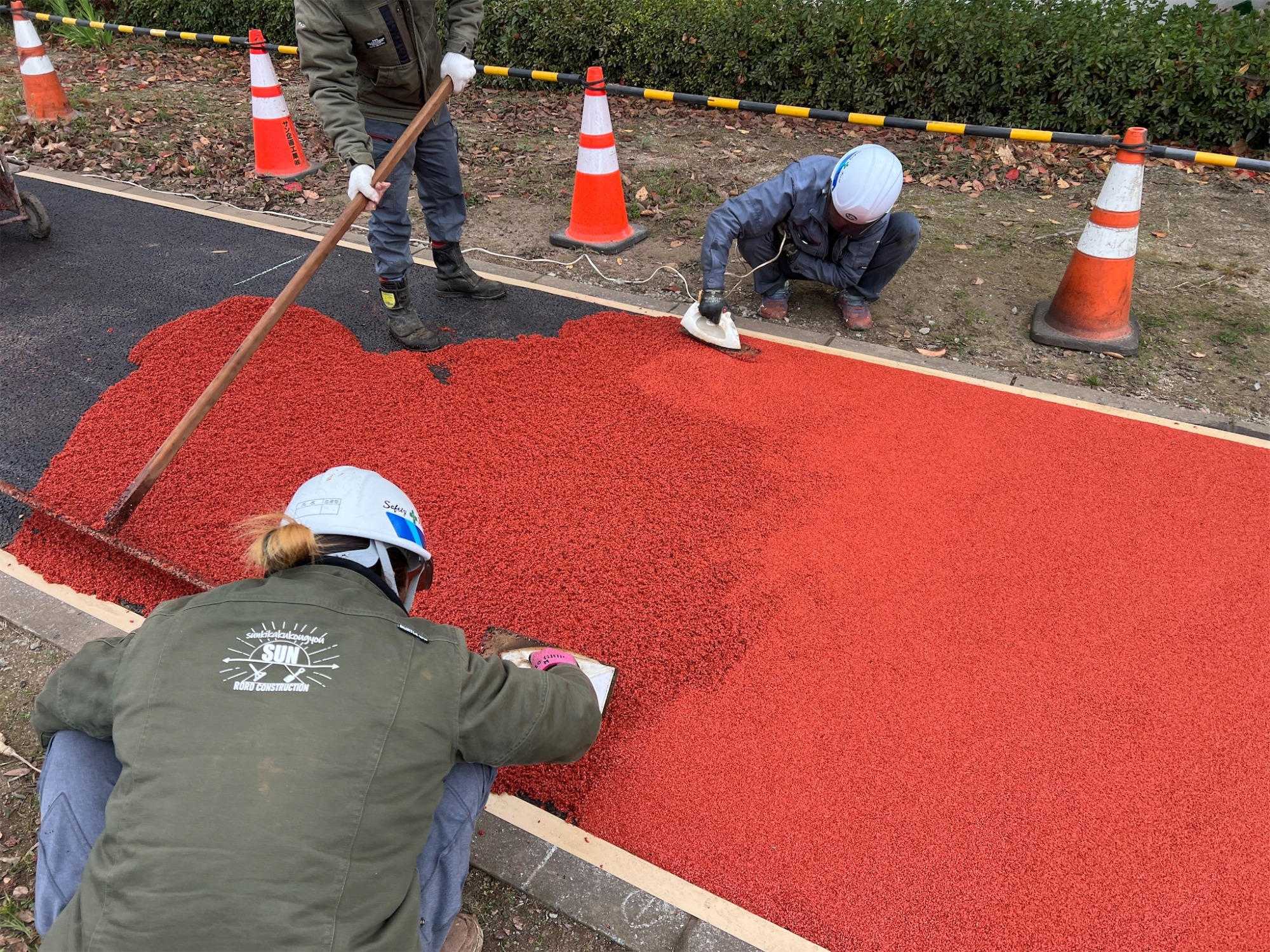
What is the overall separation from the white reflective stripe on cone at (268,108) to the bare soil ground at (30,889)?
5.11 m

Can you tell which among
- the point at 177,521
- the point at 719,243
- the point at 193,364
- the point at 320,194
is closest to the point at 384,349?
the point at 193,364

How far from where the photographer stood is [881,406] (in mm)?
3771

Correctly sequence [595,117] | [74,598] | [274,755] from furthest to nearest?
[595,117] < [74,598] < [274,755]

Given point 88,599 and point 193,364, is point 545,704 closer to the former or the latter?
point 88,599

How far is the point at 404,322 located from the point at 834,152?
4.63 metres

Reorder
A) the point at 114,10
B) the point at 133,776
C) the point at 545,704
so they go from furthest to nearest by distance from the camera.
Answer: the point at 114,10 → the point at 545,704 → the point at 133,776

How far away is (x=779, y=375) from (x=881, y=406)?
50 cm

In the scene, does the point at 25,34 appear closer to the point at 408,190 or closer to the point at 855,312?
the point at 408,190

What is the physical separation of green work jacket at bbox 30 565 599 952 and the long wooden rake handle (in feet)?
3.70

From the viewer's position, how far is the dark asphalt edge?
1.95 metres

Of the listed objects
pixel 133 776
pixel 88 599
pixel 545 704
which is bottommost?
pixel 88 599

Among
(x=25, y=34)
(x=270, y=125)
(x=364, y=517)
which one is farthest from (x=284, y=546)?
(x=25, y=34)

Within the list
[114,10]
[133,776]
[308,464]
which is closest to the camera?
[133,776]

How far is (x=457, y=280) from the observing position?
4.68m
